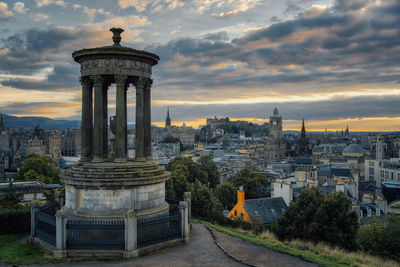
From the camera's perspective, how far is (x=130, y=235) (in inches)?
668

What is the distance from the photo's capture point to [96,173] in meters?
19.1

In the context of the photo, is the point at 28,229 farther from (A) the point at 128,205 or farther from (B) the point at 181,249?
(B) the point at 181,249

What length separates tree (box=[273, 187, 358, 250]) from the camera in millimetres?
28078

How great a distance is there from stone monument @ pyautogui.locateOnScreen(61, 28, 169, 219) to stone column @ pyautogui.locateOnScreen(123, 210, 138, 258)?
190 cm

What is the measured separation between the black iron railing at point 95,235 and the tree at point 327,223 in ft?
57.2

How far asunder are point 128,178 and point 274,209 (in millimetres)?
34661

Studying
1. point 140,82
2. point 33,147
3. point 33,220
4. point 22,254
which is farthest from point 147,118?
point 33,147

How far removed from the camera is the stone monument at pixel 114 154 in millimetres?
18984

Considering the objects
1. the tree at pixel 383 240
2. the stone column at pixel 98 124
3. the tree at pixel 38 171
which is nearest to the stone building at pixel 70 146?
the tree at pixel 38 171

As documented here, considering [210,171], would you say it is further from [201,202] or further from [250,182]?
[201,202]

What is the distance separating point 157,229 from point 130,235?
1.81 meters

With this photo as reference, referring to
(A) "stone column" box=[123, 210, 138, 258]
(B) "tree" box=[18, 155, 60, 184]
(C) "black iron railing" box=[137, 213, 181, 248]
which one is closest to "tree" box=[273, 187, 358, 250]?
(C) "black iron railing" box=[137, 213, 181, 248]

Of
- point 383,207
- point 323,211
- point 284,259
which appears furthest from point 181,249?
point 383,207

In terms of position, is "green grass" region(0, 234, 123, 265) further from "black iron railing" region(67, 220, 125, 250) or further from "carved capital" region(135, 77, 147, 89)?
"carved capital" region(135, 77, 147, 89)
